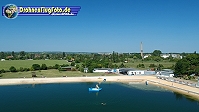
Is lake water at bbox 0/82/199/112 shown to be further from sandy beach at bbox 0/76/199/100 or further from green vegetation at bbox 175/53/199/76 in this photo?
green vegetation at bbox 175/53/199/76

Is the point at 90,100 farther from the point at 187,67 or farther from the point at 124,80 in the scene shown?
the point at 187,67

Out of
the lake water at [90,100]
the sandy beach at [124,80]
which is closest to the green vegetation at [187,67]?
the sandy beach at [124,80]

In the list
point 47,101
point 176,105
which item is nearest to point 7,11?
point 47,101

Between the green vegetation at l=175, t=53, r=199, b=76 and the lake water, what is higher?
the green vegetation at l=175, t=53, r=199, b=76

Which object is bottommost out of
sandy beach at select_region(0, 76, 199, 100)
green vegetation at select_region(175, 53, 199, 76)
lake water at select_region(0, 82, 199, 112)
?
lake water at select_region(0, 82, 199, 112)

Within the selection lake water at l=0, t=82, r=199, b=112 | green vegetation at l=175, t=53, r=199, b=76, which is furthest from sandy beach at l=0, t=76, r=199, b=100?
green vegetation at l=175, t=53, r=199, b=76

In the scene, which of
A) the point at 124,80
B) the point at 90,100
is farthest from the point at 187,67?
the point at 90,100

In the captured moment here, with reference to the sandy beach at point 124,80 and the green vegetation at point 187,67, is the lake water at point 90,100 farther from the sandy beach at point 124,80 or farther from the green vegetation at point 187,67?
the green vegetation at point 187,67

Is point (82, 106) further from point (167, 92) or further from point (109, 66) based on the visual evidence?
point (109, 66)
